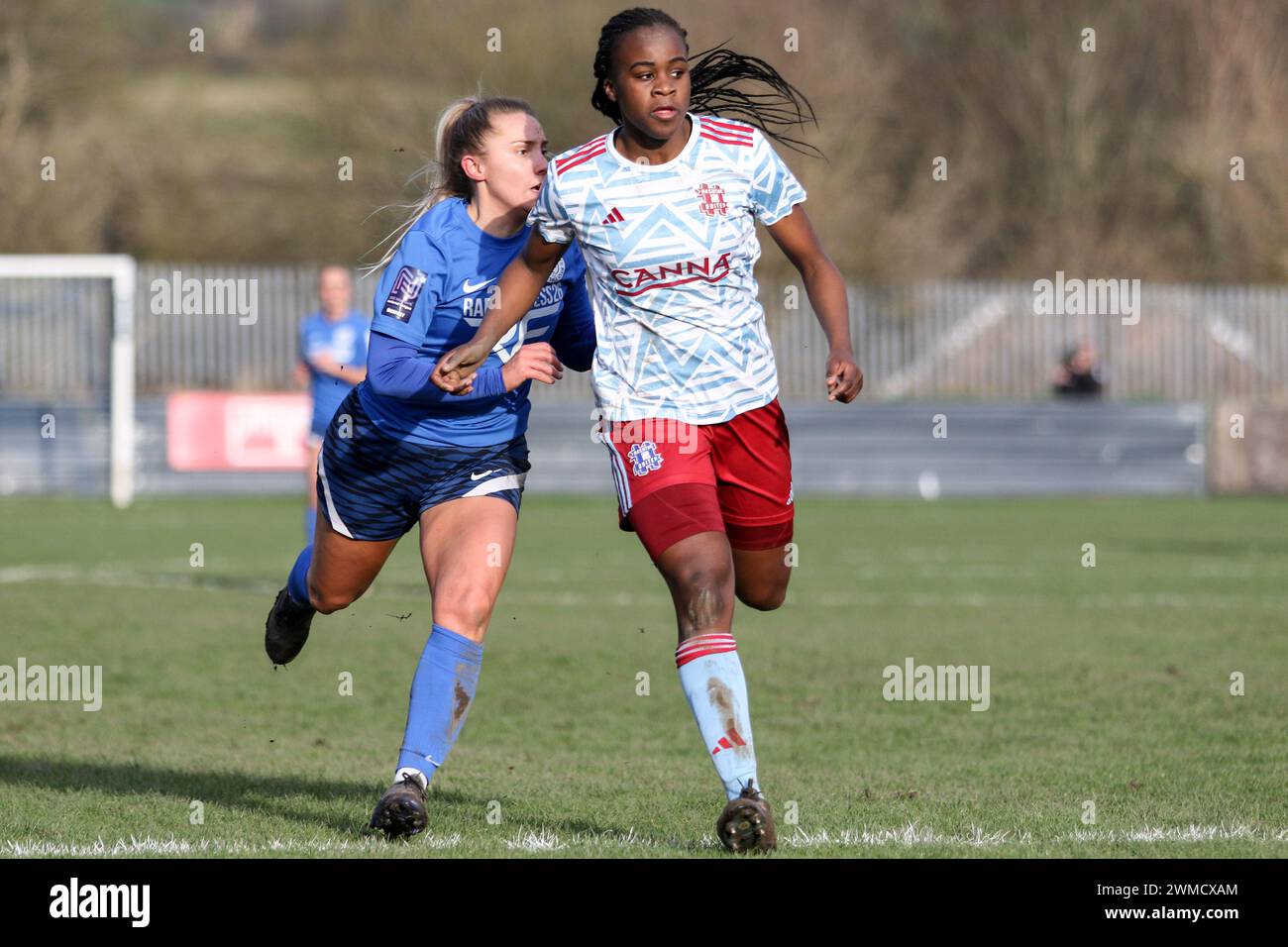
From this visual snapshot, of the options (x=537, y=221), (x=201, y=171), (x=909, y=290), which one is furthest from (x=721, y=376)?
(x=201, y=171)

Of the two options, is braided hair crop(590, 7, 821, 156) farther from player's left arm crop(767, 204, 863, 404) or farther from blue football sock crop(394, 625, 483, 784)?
blue football sock crop(394, 625, 483, 784)

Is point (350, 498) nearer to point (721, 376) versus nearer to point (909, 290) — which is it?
point (721, 376)

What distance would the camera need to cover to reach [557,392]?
27938 millimetres

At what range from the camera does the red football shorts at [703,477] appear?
213 inches

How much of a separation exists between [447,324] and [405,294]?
196 millimetres

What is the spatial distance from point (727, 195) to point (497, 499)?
1227mm

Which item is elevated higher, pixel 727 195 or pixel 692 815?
pixel 727 195

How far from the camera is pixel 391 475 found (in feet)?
19.5

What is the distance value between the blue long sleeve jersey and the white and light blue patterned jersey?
429mm

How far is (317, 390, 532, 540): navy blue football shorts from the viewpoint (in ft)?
19.3
